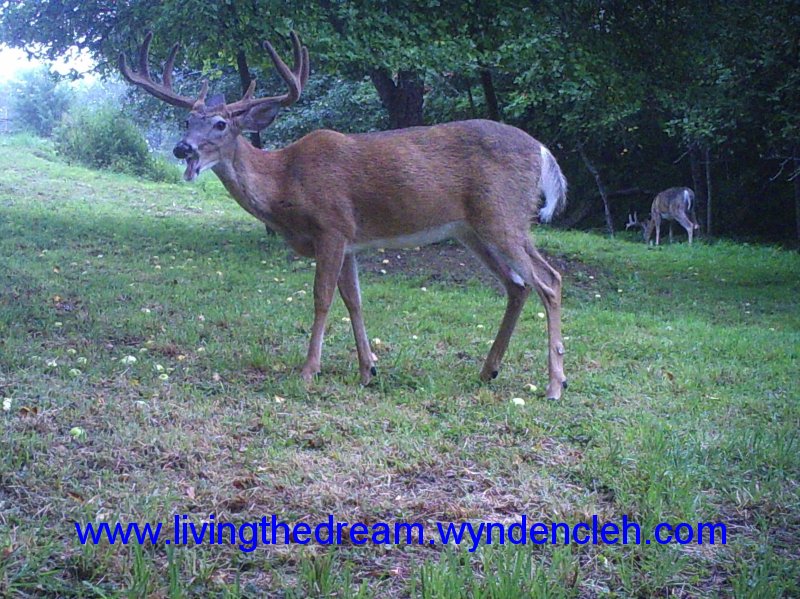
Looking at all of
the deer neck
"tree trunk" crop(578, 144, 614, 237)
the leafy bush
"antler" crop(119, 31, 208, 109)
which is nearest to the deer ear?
the deer neck

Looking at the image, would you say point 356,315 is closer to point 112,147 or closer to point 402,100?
point 402,100

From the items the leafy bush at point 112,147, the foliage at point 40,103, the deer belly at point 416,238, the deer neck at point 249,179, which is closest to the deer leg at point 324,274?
the deer belly at point 416,238

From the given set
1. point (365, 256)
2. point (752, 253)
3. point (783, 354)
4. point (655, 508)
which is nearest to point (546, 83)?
point (752, 253)

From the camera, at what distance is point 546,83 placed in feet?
48.8

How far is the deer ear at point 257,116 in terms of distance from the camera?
585 centimetres

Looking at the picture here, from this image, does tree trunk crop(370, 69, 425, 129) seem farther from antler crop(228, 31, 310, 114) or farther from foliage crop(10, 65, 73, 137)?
foliage crop(10, 65, 73, 137)

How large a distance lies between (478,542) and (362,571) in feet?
1.51

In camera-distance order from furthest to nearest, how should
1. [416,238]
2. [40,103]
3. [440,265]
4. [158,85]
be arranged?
[40,103], [440,265], [158,85], [416,238]

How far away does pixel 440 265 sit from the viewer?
10.5 metres

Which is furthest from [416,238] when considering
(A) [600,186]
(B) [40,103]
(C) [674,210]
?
(B) [40,103]

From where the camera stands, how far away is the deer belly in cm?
568

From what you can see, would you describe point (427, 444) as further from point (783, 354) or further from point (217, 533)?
point (783, 354)

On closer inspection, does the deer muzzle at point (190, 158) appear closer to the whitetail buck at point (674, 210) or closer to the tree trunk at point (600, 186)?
the whitetail buck at point (674, 210)

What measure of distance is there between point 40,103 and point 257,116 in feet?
98.0
